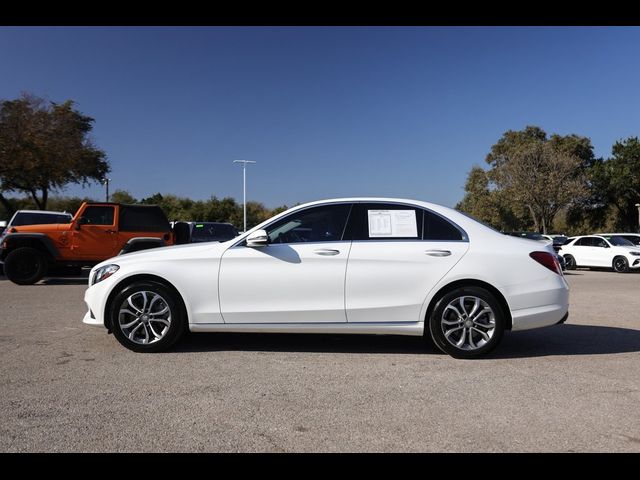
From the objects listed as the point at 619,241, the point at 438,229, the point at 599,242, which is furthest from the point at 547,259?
the point at 619,241

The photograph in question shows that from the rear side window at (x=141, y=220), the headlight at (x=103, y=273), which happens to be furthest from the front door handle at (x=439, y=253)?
the rear side window at (x=141, y=220)

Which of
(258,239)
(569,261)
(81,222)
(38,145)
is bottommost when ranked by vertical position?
(569,261)

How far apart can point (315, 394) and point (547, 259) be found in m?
2.83

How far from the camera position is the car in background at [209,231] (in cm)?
1811

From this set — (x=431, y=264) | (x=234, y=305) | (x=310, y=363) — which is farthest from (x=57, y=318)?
(x=431, y=264)

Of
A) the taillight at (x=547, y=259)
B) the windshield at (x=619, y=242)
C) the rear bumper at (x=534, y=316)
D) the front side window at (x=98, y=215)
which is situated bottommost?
the rear bumper at (x=534, y=316)

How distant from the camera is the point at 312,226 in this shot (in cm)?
565

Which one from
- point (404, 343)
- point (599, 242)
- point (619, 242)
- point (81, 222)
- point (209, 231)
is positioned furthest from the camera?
point (599, 242)

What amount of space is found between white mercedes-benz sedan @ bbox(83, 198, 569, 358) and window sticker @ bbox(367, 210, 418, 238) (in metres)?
0.01

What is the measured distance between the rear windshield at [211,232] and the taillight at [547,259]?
13.8 metres

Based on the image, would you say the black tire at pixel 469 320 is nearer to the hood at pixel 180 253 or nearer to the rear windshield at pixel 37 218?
the hood at pixel 180 253

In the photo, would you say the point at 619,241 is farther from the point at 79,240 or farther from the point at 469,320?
the point at 79,240
